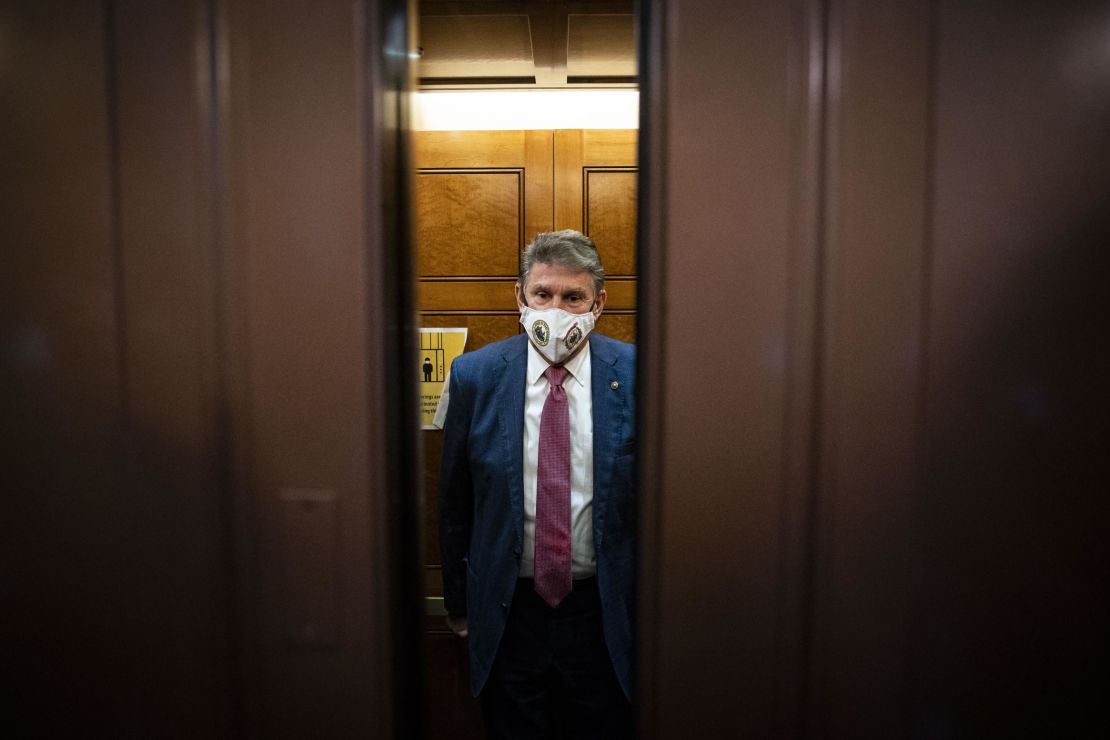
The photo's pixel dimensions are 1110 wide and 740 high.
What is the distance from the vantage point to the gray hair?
150cm

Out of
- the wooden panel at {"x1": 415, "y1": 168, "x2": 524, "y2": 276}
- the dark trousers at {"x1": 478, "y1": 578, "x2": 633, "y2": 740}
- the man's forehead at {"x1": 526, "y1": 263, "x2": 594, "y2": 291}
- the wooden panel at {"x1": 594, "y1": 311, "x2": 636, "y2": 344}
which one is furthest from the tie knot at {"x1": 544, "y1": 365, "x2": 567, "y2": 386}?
the wooden panel at {"x1": 415, "y1": 168, "x2": 524, "y2": 276}

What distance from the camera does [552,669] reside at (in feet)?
4.94

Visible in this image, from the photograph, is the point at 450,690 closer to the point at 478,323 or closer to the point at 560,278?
the point at 478,323

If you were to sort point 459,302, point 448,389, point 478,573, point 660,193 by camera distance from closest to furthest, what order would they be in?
point 660,193, point 478,573, point 448,389, point 459,302

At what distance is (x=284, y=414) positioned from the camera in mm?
797

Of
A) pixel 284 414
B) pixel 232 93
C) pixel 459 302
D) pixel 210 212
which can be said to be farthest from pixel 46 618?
pixel 459 302

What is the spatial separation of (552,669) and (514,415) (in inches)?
28.2

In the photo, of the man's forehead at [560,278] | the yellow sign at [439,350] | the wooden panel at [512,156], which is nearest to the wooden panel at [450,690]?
the yellow sign at [439,350]

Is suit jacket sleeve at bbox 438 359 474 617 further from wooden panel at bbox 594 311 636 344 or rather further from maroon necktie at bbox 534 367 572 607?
wooden panel at bbox 594 311 636 344

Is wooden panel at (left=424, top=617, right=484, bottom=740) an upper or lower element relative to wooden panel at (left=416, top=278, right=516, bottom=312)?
lower

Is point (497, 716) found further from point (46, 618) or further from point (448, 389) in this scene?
point (46, 618)

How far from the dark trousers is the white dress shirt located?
0.26ft

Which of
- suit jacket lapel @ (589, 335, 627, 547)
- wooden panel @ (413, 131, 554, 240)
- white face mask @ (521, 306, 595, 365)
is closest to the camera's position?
suit jacket lapel @ (589, 335, 627, 547)

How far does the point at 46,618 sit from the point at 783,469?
1.14m
